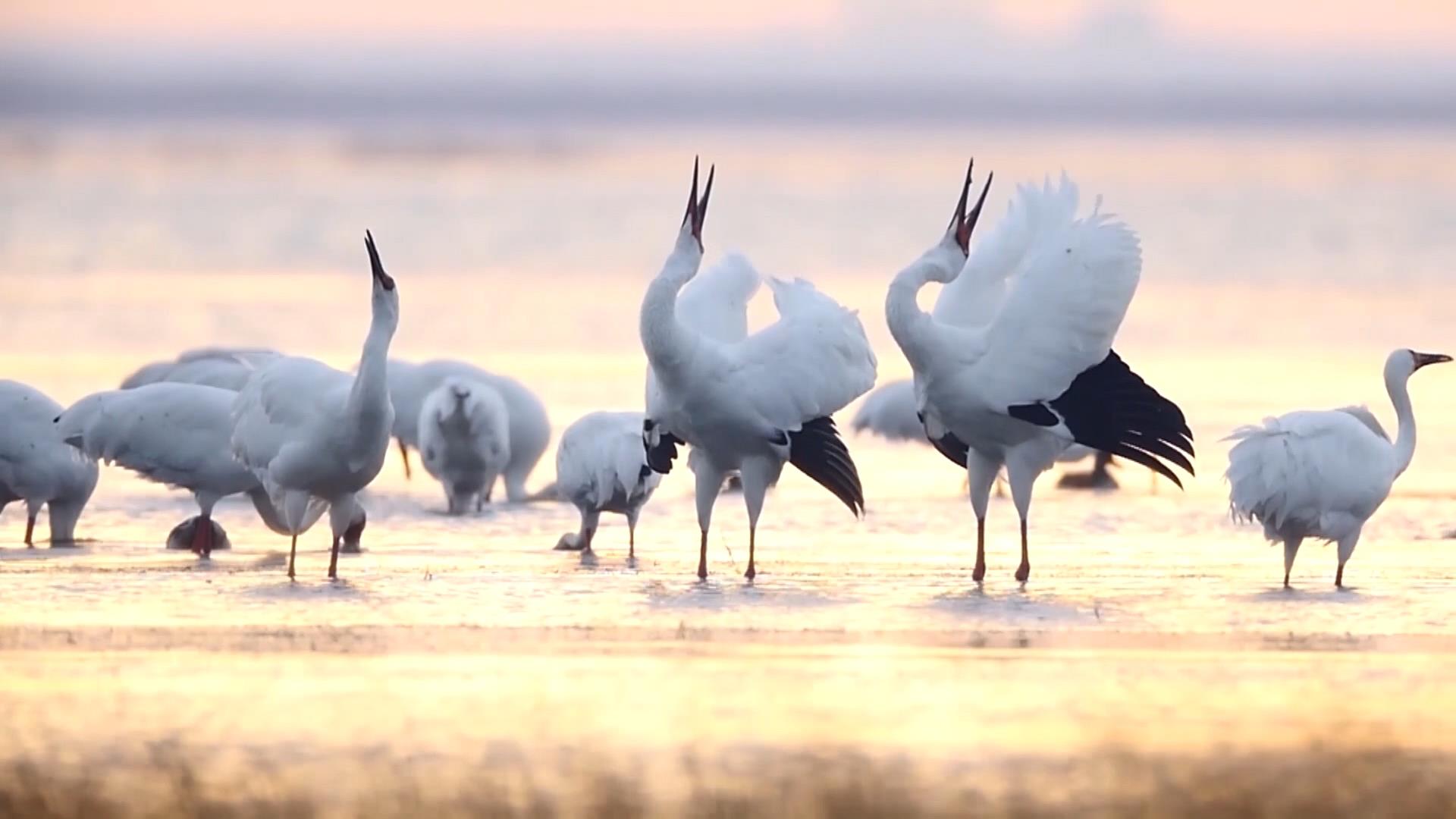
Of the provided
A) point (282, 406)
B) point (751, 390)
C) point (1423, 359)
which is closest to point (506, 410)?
point (282, 406)

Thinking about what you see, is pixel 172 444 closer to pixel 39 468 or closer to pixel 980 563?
pixel 39 468

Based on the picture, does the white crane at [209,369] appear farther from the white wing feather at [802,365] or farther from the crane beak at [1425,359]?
the crane beak at [1425,359]

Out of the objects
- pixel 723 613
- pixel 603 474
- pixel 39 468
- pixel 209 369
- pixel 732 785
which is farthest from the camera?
pixel 209 369

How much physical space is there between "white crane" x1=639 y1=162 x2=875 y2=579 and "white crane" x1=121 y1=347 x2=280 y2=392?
3684 mm

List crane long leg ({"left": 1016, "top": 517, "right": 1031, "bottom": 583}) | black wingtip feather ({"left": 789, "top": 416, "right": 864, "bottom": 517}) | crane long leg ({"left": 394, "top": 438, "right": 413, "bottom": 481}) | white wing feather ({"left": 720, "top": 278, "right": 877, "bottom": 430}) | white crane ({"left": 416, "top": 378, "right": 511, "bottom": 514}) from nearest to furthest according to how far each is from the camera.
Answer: crane long leg ({"left": 1016, "top": 517, "right": 1031, "bottom": 583})
white wing feather ({"left": 720, "top": 278, "right": 877, "bottom": 430})
black wingtip feather ({"left": 789, "top": 416, "right": 864, "bottom": 517})
white crane ({"left": 416, "top": 378, "right": 511, "bottom": 514})
crane long leg ({"left": 394, "top": 438, "right": 413, "bottom": 481})

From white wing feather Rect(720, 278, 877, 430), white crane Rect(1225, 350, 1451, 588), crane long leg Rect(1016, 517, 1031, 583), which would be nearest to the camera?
white crane Rect(1225, 350, 1451, 588)

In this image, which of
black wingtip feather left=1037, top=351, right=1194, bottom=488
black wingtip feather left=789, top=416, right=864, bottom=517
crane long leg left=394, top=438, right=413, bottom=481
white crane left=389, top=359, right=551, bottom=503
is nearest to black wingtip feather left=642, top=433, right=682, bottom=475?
black wingtip feather left=789, top=416, right=864, bottom=517

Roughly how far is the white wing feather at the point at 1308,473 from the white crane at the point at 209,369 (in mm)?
6168

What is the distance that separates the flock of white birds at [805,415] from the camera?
12.9 meters

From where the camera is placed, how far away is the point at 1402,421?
14016mm

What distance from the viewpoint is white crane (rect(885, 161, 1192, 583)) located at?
13266 mm

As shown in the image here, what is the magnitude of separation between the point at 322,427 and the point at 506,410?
524cm

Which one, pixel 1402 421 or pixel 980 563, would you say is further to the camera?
pixel 1402 421

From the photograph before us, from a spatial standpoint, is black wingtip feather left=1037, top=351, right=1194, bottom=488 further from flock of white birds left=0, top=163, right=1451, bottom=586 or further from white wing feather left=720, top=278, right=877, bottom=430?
white wing feather left=720, top=278, right=877, bottom=430
